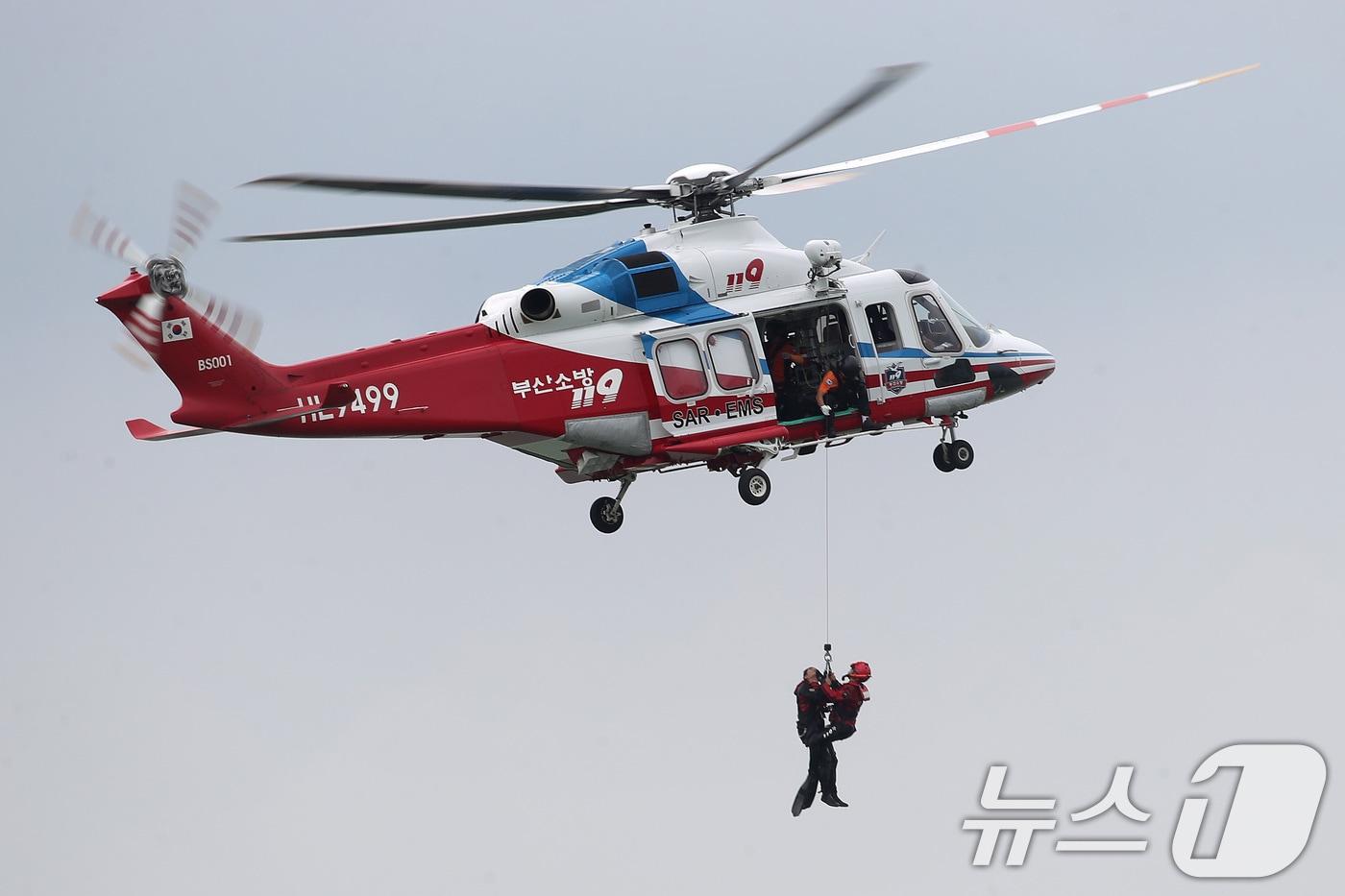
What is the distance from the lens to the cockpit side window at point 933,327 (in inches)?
1280

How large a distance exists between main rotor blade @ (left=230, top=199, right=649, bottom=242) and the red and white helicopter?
29 mm

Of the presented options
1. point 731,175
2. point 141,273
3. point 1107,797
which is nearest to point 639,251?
point 731,175

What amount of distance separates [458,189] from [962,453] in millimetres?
8591

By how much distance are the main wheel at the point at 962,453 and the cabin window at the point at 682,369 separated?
4212 millimetres

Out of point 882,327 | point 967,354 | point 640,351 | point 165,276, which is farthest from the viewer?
point 967,354

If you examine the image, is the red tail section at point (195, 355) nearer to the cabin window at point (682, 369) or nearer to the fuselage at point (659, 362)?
the fuselage at point (659, 362)

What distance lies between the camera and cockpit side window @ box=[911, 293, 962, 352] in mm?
32500

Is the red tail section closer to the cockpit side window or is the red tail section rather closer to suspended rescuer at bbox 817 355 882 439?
suspended rescuer at bbox 817 355 882 439

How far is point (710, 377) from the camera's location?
30656 millimetres

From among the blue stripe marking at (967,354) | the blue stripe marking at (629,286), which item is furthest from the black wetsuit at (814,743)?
the blue stripe marking at (629,286)

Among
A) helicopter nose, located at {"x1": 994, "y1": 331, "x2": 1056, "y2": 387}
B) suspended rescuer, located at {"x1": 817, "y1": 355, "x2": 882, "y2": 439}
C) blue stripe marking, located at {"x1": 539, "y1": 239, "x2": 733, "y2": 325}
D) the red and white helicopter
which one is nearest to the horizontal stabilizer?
the red and white helicopter

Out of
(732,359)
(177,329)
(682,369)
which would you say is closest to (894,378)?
(732,359)

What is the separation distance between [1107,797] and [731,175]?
9875 millimetres

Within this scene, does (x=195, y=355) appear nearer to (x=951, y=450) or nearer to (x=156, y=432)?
(x=156, y=432)
